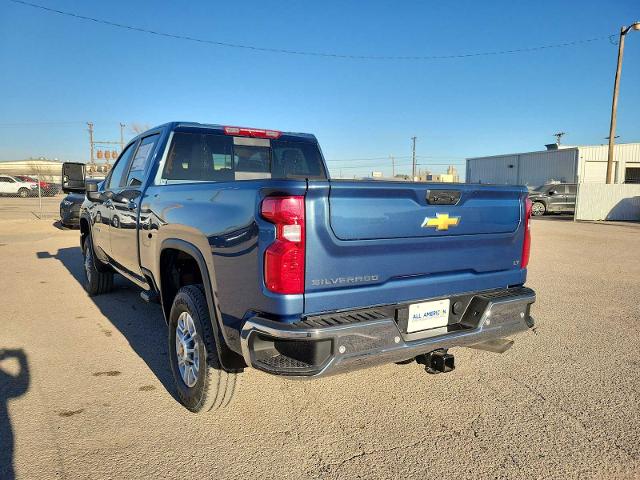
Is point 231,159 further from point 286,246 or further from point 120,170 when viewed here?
point 286,246

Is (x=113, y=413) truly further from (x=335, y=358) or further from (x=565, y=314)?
(x=565, y=314)

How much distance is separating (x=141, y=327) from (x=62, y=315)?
1185mm

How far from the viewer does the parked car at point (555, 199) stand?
2214cm

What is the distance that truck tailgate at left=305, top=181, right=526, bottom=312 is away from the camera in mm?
2367

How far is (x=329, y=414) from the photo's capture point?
3137 mm

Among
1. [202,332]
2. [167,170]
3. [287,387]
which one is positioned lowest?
[287,387]

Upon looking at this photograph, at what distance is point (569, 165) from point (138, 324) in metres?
35.3

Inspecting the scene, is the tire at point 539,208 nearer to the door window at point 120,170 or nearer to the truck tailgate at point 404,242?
the door window at point 120,170

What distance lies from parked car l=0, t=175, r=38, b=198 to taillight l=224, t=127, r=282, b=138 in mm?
36163

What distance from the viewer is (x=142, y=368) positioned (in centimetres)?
389

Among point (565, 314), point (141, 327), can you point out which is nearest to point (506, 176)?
point (565, 314)

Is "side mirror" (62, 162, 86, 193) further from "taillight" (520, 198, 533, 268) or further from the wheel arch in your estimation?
"taillight" (520, 198, 533, 268)

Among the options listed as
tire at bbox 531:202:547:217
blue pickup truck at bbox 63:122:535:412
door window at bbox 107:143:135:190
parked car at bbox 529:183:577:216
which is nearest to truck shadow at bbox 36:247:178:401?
blue pickup truck at bbox 63:122:535:412

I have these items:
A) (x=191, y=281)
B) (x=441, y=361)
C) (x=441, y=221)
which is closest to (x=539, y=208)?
(x=441, y=361)
